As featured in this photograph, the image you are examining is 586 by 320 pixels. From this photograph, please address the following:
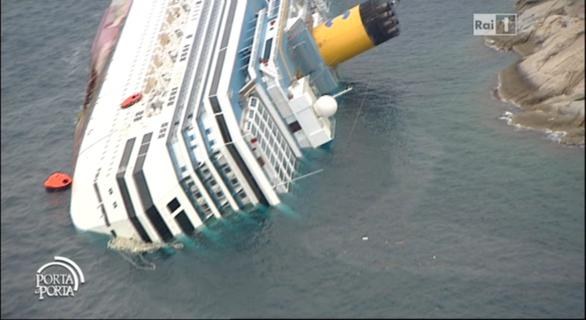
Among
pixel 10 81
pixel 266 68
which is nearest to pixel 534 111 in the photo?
pixel 266 68

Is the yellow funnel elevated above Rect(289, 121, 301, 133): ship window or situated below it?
above

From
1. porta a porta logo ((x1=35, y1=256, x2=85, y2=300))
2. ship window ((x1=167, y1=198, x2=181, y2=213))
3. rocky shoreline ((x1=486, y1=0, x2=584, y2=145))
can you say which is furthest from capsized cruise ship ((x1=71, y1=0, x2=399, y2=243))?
rocky shoreline ((x1=486, y1=0, x2=584, y2=145))

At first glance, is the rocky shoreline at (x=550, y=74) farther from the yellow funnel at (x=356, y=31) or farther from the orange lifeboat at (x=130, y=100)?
the orange lifeboat at (x=130, y=100)

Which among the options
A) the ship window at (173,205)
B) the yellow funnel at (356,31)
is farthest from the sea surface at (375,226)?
the yellow funnel at (356,31)

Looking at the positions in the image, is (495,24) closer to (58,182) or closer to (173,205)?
(173,205)

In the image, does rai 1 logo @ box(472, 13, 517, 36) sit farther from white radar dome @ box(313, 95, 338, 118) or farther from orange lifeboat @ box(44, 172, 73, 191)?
orange lifeboat @ box(44, 172, 73, 191)
